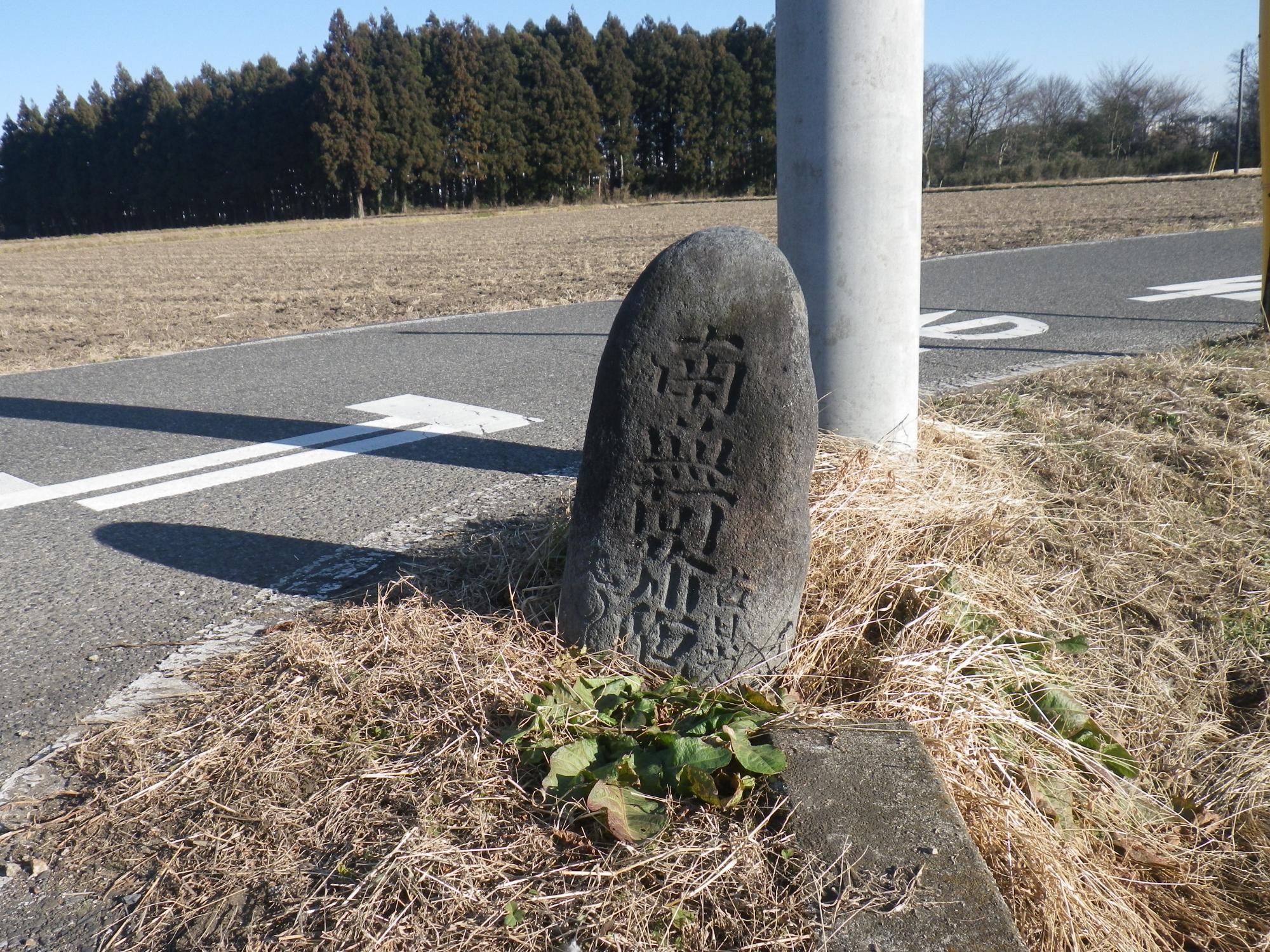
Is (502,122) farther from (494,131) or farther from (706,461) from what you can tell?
(706,461)

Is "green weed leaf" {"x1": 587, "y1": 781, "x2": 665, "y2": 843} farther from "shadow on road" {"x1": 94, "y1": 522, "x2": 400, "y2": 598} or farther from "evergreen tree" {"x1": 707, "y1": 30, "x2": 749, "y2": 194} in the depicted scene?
"evergreen tree" {"x1": 707, "y1": 30, "x2": 749, "y2": 194}

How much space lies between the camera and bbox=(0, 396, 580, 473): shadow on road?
14.7 ft

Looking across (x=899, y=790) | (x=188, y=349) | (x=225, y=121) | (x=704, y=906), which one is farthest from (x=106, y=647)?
(x=225, y=121)

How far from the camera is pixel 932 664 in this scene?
2.42m

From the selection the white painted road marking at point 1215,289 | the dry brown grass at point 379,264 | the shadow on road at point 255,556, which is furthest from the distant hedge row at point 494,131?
the shadow on road at point 255,556

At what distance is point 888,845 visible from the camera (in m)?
1.76

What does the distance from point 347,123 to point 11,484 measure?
44.0 m

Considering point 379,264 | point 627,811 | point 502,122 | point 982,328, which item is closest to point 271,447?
point 627,811

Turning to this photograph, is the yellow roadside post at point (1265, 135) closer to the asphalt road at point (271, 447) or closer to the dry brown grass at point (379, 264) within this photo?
the asphalt road at point (271, 447)

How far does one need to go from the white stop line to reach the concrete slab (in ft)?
16.2

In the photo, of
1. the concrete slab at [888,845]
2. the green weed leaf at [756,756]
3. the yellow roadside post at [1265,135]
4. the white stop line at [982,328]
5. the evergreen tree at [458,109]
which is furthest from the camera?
the evergreen tree at [458,109]

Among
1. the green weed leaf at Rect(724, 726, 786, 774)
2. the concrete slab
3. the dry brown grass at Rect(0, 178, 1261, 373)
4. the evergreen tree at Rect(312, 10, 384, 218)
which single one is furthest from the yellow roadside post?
the evergreen tree at Rect(312, 10, 384, 218)

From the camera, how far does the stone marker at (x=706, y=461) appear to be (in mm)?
2346

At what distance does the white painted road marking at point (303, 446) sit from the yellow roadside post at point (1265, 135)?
175 inches
